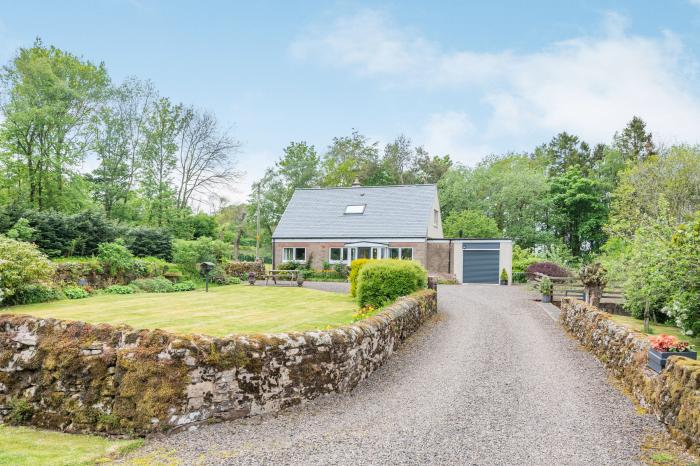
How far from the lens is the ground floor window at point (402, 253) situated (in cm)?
3212

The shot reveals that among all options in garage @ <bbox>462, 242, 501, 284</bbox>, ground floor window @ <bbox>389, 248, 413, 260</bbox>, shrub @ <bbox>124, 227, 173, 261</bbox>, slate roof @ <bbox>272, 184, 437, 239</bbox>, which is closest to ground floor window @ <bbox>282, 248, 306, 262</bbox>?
slate roof @ <bbox>272, 184, 437, 239</bbox>

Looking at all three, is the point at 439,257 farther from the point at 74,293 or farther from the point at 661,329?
the point at 74,293

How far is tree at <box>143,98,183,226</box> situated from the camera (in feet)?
120

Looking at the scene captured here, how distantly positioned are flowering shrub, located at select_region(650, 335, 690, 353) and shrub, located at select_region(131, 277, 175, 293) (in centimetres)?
2025

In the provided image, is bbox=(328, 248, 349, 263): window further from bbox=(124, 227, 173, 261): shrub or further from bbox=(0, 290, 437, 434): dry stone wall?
bbox=(0, 290, 437, 434): dry stone wall

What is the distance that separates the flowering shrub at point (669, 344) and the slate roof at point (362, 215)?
25.4 metres

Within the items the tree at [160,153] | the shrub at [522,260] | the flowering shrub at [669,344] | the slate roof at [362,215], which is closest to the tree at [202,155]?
the tree at [160,153]

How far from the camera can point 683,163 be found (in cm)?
3117

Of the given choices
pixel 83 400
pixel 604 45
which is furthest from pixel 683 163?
pixel 83 400

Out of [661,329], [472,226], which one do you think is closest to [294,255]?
[472,226]

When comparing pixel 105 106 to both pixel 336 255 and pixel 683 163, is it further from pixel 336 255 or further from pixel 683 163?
pixel 683 163

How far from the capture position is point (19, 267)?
1630cm

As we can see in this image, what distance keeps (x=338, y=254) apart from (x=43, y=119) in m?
21.3

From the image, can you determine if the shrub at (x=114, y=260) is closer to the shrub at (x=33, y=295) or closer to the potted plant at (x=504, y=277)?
the shrub at (x=33, y=295)
